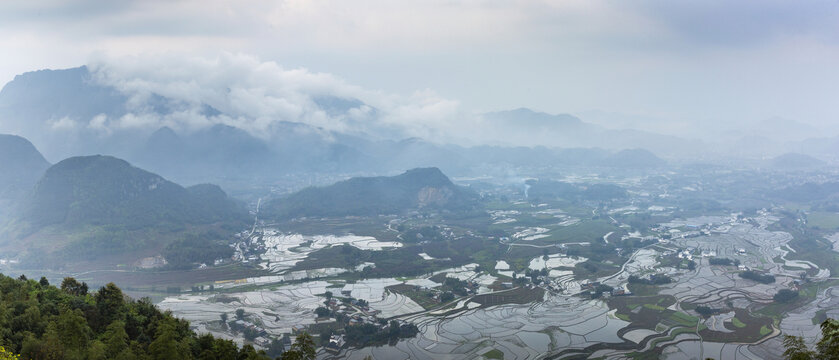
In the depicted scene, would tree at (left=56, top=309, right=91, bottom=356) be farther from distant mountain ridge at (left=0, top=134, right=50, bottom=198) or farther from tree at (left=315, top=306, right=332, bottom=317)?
distant mountain ridge at (left=0, top=134, right=50, bottom=198)

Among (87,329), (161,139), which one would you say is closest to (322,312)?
(87,329)

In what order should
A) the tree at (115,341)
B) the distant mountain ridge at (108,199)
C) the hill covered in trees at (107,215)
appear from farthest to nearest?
the distant mountain ridge at (108,199) → the hill covered in trees at (107,215) → the tree at (115,341)

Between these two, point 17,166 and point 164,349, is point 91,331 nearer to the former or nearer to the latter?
point 164,349

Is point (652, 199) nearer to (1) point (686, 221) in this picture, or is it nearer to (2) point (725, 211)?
(2) point (725, 211)

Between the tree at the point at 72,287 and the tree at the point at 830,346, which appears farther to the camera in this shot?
the tree at the point at 72,287

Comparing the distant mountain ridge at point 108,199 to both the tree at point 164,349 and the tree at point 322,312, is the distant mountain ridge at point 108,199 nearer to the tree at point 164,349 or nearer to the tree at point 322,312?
the tree at point 322,312

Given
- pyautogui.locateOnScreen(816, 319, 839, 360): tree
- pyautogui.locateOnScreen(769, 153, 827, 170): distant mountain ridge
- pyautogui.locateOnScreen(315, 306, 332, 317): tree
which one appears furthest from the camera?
pyautogui.locateOnScreen(769, 153, 827, 170): distant mountain ridge

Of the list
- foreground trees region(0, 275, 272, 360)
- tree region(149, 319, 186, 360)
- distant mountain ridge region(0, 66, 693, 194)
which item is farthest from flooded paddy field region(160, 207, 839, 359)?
distant mountain ridge region(0, 66, 693, 194)

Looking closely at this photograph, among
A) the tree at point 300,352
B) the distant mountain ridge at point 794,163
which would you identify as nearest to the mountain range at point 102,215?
the tree at point 300,352

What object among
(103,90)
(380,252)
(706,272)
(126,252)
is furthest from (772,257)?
(103,90)

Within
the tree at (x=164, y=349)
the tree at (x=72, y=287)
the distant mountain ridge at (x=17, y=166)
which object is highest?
the distant mountain ridge at (x=17, y=166)
